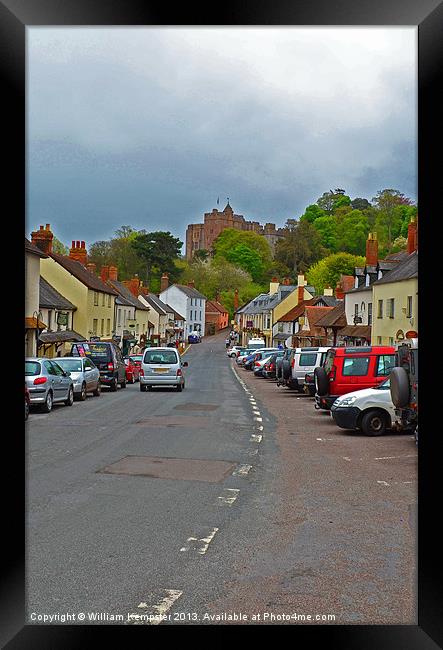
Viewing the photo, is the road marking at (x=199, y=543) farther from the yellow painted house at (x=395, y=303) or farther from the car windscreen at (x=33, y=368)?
the yellow painted house at (x=395, y=303)

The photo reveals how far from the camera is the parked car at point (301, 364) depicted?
96.8 ft

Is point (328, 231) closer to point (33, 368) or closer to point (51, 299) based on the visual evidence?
point (51, 299)

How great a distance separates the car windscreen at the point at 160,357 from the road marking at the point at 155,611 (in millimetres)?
24929

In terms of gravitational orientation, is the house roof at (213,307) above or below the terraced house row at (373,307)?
above

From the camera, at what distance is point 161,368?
97.9 ft

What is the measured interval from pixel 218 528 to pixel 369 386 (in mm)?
12128

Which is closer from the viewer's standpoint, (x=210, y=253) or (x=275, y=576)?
(x=275, y=576)

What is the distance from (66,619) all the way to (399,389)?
5.66 meters

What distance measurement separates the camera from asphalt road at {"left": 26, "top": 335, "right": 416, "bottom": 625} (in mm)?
5066

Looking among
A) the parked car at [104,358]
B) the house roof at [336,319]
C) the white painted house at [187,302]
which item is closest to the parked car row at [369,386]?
the parked car at [104,358]

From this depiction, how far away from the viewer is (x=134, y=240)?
309 feet

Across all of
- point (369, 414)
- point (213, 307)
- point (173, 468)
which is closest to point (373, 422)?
point (369, 414)
